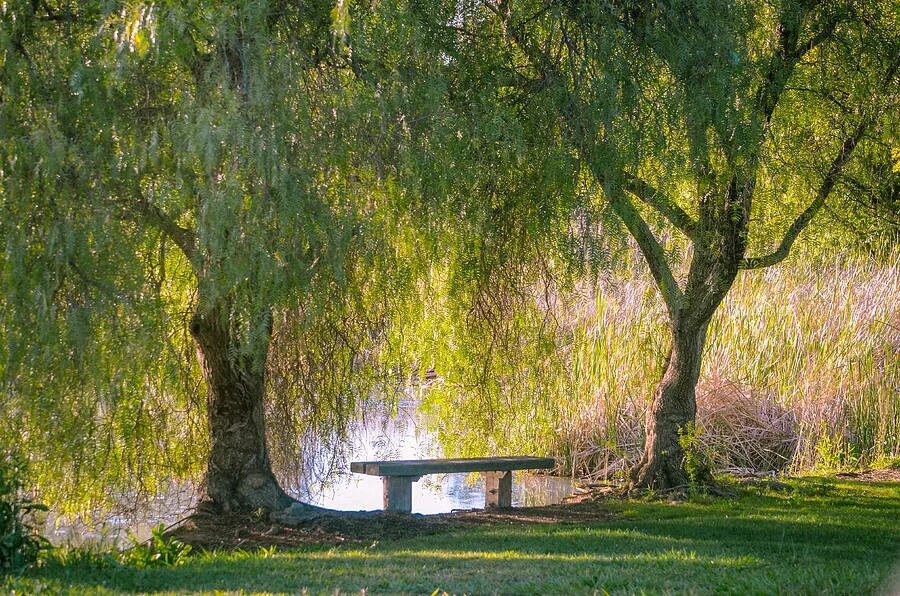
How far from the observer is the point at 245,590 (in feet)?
17.3

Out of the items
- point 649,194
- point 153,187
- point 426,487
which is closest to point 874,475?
point 426,487

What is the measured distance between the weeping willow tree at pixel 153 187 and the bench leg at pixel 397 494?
9.52 ft

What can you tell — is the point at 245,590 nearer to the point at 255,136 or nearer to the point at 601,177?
the point at 255,136

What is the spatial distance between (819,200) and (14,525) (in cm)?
666

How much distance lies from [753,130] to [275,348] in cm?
358

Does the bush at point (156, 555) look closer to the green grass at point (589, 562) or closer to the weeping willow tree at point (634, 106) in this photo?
the green grass at point (589, 562)

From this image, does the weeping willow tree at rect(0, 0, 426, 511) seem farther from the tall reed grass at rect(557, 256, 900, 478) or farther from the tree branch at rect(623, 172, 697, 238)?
the tall reed grass at rect(557, 256, 900, 478)

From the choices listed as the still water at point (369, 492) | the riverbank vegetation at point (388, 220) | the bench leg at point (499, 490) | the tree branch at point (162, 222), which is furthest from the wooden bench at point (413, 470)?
the tree branch at point (162, 222)

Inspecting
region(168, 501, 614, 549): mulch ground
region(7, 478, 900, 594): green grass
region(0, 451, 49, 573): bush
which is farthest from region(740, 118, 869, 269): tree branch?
region(0, 451, 49, 573): bush

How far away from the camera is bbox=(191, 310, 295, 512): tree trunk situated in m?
8.02

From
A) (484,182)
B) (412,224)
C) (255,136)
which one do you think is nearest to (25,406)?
(255,136)

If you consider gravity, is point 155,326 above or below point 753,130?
below

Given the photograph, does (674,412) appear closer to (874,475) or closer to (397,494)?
(397,494)

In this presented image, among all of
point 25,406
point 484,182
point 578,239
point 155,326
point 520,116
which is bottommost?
point 25,406
